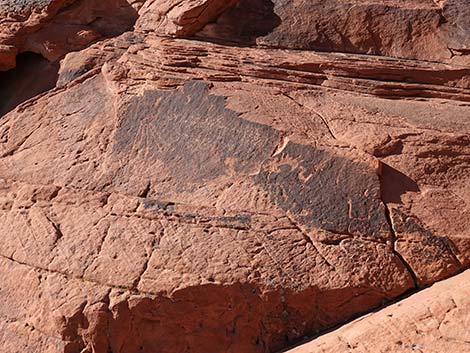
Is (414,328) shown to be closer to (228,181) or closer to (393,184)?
(393,184)

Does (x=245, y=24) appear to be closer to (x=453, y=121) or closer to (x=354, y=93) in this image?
(x=354, y=93)

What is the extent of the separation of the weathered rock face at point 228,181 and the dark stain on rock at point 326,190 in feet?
0.04

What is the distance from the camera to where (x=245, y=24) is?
7.27 meters

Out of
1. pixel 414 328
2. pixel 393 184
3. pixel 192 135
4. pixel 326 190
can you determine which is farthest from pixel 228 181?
pixel 414 328

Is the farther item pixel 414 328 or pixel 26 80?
pixel 26 80

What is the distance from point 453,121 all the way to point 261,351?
2.63 meters

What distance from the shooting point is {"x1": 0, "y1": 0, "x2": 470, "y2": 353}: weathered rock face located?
539cm

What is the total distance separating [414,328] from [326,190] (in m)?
1.39

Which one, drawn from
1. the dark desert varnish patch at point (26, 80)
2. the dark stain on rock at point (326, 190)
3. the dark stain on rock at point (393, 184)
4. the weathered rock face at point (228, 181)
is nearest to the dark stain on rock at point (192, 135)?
the weathered rock face at point (228, 181)

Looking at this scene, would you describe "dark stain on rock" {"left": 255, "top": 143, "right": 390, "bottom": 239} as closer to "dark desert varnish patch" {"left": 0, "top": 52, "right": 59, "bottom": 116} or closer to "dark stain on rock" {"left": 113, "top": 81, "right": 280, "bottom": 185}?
"dark stain on rock" {"left": 113, "top": 81, "right": 280, "bottom": 185}

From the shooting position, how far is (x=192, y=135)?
6.26 meters

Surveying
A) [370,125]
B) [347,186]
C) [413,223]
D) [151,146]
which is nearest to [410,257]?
[413,223]

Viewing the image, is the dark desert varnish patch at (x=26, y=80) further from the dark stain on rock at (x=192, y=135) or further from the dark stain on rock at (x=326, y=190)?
the dark stain on rock at (x=326, y=190)

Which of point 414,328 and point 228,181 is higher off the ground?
point 228,181
